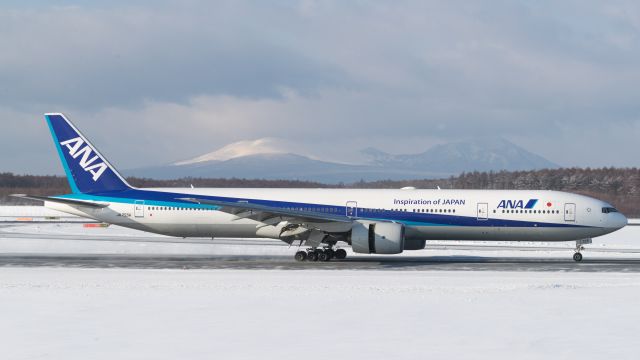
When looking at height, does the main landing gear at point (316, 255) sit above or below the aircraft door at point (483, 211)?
below

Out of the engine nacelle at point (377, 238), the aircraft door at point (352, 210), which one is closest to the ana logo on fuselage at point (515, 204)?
the engine nacelle at point (377, 238)

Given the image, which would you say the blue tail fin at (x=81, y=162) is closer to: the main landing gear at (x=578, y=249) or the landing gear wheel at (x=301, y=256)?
the landing gear wheel at (x=301, y=256)

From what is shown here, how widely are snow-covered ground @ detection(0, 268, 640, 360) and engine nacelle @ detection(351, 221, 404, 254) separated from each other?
4658 millimetres

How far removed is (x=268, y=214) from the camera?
34906 millimetres

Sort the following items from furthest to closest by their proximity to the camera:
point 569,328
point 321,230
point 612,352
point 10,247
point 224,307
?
point 10,247
point 321,230
point 224,307
point 569,328
point 612,352

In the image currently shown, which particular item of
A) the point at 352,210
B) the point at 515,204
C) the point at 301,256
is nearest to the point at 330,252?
the point at 301,256

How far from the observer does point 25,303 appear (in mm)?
20734

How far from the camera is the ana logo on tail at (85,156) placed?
39.2m

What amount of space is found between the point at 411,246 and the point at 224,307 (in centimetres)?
1764

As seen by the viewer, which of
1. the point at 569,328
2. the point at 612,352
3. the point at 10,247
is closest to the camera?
the point at 612,352

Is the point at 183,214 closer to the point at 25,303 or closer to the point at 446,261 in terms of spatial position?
the point at 446,261

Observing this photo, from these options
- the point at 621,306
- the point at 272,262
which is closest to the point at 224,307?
the point at 621,306

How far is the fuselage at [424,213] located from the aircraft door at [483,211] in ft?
0.04

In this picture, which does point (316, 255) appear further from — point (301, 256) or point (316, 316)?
point (316, 316)
